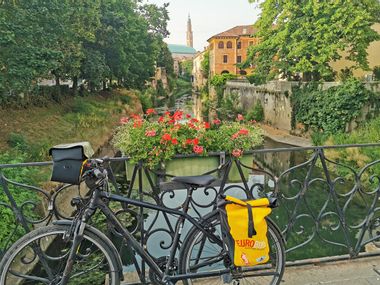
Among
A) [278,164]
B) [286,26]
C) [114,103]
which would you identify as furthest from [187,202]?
[114,103]

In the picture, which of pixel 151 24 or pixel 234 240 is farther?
pixel 151 24

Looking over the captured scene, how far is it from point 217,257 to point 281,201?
118cm

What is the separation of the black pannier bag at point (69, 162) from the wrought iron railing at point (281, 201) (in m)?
0.35

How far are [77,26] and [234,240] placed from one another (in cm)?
1607

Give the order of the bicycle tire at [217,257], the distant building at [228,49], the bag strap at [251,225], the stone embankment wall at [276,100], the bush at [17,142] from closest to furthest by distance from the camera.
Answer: the bag strap at [251,225]
the bicycle tire at [217,257]
the bush at [17,142]
the stone embankment wall at [276,100]
the distant building at [228,49]

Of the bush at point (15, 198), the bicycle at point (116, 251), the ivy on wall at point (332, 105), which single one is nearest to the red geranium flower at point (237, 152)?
the bicycle at point (116, 251)

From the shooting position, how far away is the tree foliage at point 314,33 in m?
17.3

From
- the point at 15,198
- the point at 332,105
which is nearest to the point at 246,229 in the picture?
the point at 15,198

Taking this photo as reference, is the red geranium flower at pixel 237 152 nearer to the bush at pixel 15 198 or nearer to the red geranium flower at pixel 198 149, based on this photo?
the red geranium flower at pixel 198 149

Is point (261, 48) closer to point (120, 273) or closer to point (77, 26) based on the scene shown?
point (77, 26)

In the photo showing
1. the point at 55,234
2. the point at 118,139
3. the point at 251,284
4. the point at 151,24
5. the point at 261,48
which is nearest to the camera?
the point at 55,234

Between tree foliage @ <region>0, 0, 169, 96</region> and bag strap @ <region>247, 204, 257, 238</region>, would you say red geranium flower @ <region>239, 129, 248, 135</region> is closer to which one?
bag strap @ <region>247, 204, 257, 238</region>

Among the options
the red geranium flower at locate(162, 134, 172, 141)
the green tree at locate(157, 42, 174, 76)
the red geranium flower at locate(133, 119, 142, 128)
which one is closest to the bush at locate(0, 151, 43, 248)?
the red geranium flower at locate(133, 119, 142, 128)

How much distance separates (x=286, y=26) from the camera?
19.2 metres
